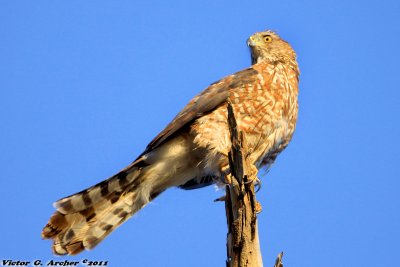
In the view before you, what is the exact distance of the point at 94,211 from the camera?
625cm

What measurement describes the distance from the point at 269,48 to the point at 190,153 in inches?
78.2

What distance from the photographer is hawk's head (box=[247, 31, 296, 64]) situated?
24.8 ft

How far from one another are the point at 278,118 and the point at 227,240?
6.60ft

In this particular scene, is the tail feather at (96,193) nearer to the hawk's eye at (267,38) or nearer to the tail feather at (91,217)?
the tail feather at (91,217)

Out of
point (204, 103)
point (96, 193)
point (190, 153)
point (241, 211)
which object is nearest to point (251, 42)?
point (204, 103)

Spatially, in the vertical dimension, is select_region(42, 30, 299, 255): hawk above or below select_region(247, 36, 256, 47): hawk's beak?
below

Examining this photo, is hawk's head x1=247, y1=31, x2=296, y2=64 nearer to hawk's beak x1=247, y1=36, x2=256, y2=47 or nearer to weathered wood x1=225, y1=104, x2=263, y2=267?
hawk's beak x1=247, y1=36, x2=256, y2=47

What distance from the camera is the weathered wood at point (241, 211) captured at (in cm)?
471

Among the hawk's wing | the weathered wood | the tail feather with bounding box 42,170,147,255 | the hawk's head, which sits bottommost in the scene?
the weathered wood

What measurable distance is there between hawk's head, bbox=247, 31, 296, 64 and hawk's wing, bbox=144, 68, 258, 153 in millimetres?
957

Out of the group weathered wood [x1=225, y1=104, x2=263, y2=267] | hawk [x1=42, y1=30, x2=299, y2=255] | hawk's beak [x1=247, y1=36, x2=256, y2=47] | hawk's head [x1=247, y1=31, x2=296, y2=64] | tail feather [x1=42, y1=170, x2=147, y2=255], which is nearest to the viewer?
weathered wood [x1=225, y1=104, x2=263, y2=267]

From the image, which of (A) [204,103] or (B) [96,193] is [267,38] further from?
(B) [96,193]

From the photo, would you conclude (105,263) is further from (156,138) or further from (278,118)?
(278,118)

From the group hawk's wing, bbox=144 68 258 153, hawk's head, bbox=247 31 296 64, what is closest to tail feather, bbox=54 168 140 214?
hawk's wing, bbox=144 68 258 153
